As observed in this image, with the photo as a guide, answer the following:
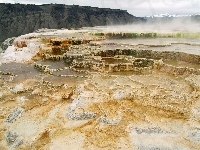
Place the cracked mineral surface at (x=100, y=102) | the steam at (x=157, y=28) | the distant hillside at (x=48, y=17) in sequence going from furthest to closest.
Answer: the distant hillside at (x=48, y=17) → the steam at (x=157, y=28) → the cracked mineral surface at (x=100, y=102)

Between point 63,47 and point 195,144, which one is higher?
point 63,47

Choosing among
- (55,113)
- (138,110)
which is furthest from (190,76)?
(55,113)

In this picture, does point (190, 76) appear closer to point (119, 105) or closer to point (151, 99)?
point (151, 99)

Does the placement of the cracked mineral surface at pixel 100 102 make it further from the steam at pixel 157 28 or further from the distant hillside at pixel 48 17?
the distant hillside at pixel 48 17

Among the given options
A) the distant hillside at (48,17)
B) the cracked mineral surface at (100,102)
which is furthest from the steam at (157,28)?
the distant hillside at (48,17)

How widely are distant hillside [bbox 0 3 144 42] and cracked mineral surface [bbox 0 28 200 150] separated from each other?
1968 inches

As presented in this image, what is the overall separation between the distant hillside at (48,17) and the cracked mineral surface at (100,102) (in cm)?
4999

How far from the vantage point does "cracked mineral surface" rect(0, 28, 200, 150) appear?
8.45 m

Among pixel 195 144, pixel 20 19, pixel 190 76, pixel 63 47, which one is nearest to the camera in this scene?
pixel 195 144

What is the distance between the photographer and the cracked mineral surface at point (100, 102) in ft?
27.7

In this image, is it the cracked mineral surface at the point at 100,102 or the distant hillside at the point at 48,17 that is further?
the distant hillside at the point at 48,17

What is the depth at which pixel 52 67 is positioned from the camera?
15828mm

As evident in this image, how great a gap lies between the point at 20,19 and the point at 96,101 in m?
61.4

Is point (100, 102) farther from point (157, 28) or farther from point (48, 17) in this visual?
point (48, 17)
